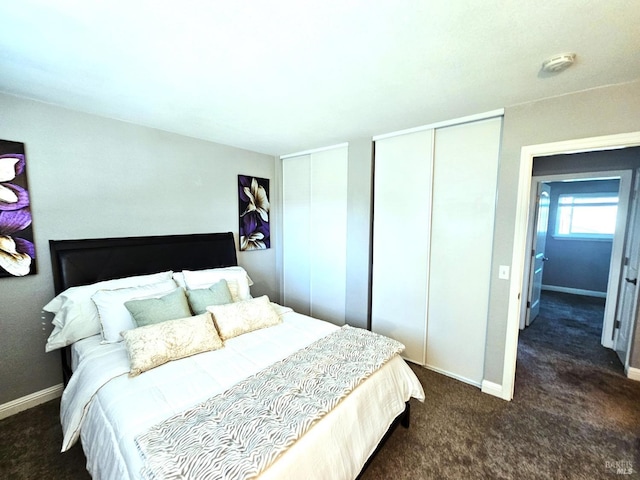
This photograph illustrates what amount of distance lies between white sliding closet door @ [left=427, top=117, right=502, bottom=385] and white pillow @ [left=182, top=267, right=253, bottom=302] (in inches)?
75.0

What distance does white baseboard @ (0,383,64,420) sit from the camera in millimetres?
1977

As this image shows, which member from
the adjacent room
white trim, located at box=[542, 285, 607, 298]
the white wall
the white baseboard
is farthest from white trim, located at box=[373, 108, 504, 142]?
white trim, located at box=[542, 285, 607, 298]

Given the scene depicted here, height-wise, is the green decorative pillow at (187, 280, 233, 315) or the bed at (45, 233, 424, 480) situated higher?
the green decorative pillow at (187, 280, 233, 315)

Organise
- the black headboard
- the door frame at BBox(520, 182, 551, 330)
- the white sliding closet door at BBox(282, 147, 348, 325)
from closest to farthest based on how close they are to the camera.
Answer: the black headboard, the white sliding closet door at BBox(282, 147, 348, 325), the door frame at BBox(520, 182, 551, 330)

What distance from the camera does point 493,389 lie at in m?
2.26

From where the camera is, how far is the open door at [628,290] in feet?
8.65

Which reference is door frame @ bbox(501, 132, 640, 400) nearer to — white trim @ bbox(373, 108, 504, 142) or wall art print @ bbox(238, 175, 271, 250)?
white trim @ bbox(373, 108, 504, 142)

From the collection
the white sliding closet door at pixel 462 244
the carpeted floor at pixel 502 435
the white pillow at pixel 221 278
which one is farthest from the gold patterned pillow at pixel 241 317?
the white sliding closet door at pixel 462 244

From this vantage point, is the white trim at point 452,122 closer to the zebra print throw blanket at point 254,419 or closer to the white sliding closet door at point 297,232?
the white sliding closet door at point 297,232

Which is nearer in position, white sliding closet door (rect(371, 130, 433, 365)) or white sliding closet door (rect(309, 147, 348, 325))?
white sliding closet door (rect(371, 130, 433, 365))

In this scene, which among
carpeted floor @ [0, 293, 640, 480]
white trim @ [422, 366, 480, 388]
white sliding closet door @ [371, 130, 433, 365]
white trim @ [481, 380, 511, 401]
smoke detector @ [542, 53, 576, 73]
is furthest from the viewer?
white sliding closet door @ [371, 130, 433, 365]

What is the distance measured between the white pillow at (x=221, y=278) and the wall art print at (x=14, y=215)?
1.10 m

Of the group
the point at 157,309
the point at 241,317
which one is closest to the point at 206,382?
the point at 241,317

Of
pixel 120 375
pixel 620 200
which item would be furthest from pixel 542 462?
pixel 620 200
